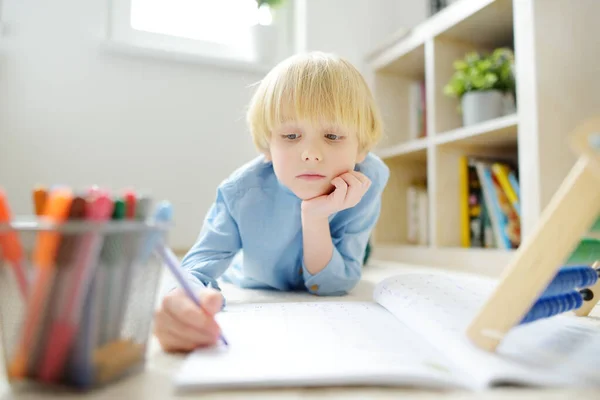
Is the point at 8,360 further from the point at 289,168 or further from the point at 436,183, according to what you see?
the point at 436,183

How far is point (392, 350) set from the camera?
0.44 m

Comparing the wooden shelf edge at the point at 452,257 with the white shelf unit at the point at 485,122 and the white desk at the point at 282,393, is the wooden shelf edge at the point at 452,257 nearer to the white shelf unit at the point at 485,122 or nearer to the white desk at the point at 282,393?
the white shelf unit at the point at 485,122

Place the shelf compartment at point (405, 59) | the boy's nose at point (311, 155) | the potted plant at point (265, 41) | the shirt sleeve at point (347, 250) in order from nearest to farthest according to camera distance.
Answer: the boy's nose at point (311, 155), the shirt sleeve at point (347, 250), the shelf compartment at point (405, 59), the potted plant at point (265, 41)

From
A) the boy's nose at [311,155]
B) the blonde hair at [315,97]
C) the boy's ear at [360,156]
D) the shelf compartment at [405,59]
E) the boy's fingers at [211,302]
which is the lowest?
the boy's fingers at [211,302]

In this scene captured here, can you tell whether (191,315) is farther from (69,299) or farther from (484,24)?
(484,24)

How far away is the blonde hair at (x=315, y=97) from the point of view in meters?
0.75

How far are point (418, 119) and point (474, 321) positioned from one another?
5.05 feet

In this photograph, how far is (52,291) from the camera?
33 centimetres

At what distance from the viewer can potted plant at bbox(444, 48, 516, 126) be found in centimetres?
138

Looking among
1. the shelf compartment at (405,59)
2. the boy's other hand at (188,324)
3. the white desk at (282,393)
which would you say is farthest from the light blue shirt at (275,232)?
the shelf compartment at (405,59)

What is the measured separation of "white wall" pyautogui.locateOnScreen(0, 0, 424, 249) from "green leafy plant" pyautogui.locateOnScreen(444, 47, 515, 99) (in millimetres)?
629

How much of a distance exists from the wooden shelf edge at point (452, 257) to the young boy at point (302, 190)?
1.79 feet

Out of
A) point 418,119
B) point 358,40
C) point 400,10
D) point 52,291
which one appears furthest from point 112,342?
point 400,10

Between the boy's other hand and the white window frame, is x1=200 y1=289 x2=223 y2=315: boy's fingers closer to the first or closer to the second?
the boy's other hand
